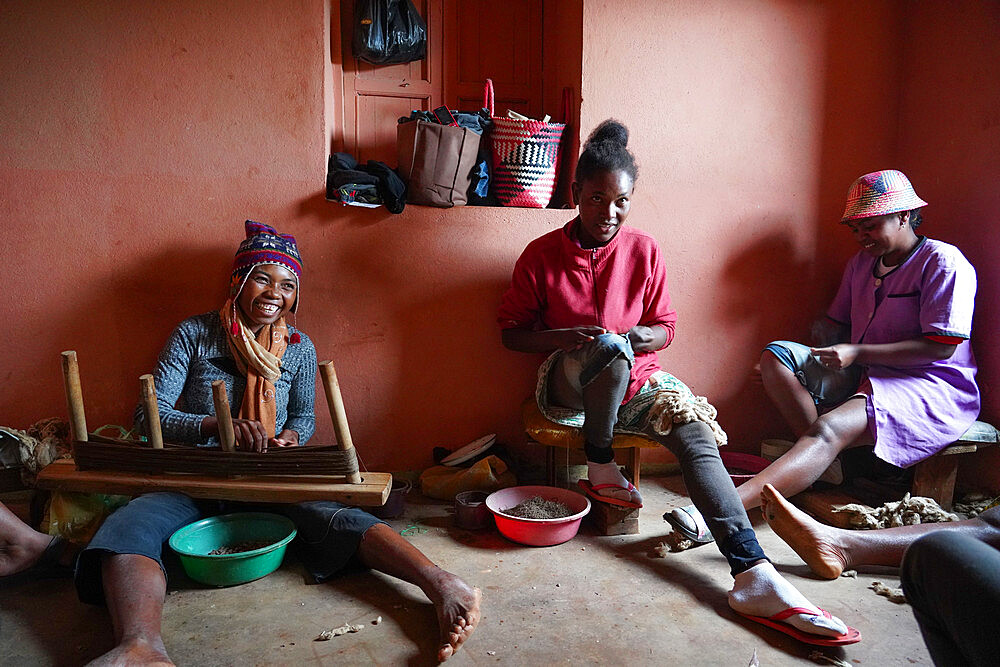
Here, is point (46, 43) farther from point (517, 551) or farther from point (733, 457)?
point (733, 457)

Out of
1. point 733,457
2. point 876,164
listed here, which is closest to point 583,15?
point 876,164

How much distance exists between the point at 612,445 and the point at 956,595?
1.61m

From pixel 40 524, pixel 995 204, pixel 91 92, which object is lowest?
pixel 40 524

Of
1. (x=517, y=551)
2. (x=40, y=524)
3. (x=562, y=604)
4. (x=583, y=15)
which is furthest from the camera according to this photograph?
(x=583, y=15)

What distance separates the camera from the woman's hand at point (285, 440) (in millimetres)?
2238

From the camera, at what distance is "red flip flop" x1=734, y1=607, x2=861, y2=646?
1667 millimetres

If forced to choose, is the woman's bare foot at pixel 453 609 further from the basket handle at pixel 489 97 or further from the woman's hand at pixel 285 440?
the basket handle at pixel 489 97

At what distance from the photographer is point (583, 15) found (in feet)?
9.59

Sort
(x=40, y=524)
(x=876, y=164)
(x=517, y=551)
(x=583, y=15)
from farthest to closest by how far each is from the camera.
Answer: (x=876, y=164) < (x=583, y=15) < (x=517, y=551) < (x=40, y=524)

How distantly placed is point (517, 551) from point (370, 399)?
1.04 metres

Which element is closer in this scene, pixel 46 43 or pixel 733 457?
pixel 46 43

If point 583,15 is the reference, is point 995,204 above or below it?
below

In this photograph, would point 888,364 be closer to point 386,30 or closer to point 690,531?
point 690,531

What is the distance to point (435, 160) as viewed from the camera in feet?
9.25
